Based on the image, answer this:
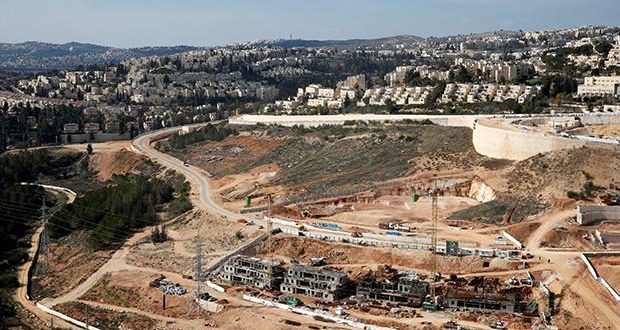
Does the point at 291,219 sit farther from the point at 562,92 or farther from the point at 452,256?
the point at 562,92

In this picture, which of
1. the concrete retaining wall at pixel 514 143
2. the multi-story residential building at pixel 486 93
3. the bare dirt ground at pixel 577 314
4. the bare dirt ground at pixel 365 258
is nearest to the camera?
the bare dirt ground at pixel 577 314

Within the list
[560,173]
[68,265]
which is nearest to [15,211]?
[68,265]

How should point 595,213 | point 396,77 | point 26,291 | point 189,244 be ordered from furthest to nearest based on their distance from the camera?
point 396,77
point 189,244
point 26,291
point 595,213

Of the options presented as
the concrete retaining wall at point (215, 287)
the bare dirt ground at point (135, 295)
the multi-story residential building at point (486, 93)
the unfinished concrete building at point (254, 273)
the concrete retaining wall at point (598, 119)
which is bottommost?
the bare dirt ground at point (135, 295)

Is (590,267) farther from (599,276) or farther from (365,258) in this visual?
(365,258)

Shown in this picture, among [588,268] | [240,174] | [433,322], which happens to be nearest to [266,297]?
[433,322]

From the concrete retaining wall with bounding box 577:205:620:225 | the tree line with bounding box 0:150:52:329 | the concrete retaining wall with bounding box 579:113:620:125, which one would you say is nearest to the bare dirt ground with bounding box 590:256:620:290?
the concrete retaining wall with bounding box 577:205:620:225

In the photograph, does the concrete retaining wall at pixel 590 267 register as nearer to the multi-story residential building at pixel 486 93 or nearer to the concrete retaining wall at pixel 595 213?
the concrete retaining wall at pixel 595 213

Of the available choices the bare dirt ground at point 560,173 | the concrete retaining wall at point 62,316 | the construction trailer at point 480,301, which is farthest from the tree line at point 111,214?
the bare dirt ground at point 560,173
